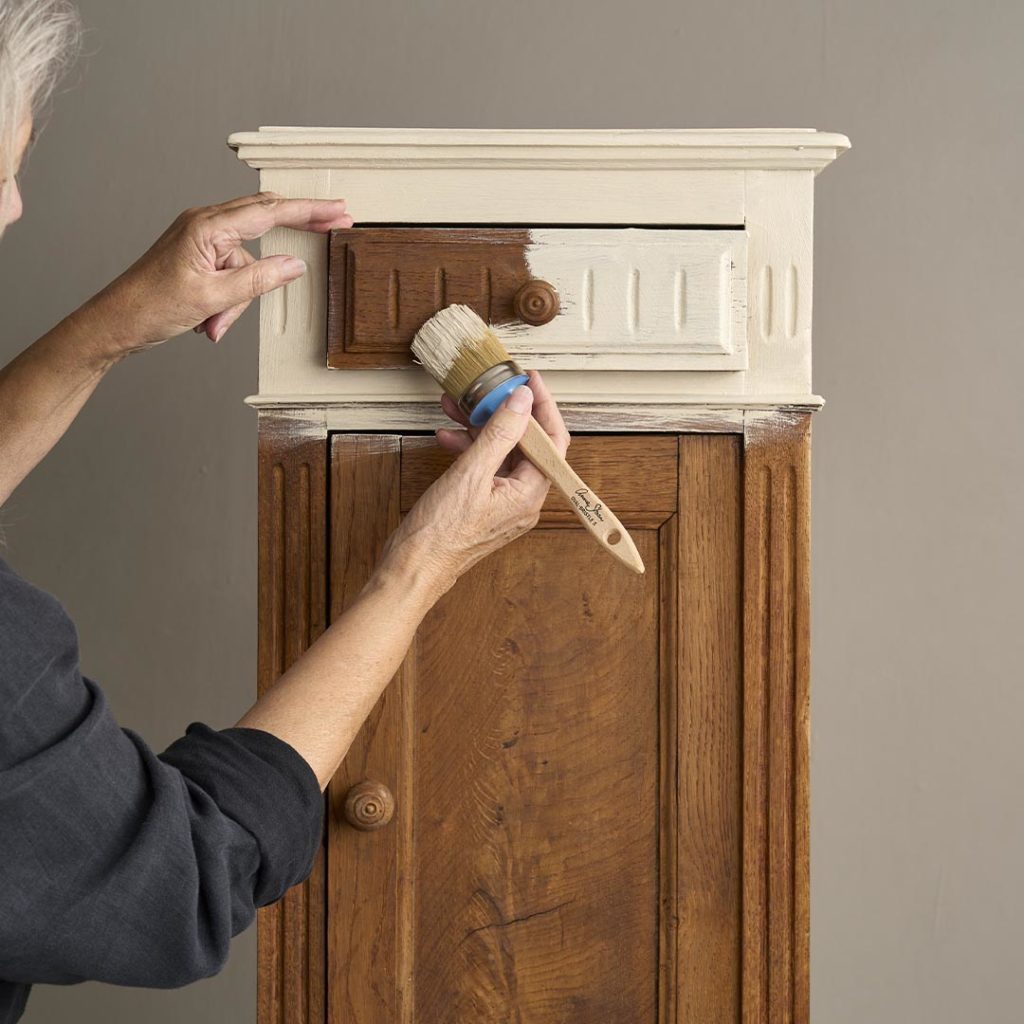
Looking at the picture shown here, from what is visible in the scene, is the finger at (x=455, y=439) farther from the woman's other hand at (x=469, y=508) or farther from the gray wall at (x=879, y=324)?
the gray wall at (x=879, y=324)

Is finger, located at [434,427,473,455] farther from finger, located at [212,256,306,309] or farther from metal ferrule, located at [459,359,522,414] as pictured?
finger, located at [212,256,306,309]

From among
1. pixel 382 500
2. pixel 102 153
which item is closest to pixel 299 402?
pixel 382 500

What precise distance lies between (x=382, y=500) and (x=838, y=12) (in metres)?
1.24

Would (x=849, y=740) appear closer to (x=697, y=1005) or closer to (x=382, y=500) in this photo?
(x=697, y=1005)

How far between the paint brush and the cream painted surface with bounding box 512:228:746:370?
0.06 metres

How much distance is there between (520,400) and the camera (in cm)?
101

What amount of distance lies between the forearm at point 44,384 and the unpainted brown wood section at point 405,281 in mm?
230

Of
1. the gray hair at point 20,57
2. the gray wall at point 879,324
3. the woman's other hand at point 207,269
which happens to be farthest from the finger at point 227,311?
the gray wall at point 879,324

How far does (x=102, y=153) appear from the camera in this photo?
76.9 inches

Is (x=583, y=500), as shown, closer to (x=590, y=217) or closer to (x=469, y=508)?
(x=469, y=508)

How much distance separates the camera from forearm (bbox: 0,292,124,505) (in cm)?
112

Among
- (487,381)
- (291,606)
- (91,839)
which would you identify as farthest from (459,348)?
(91,839)

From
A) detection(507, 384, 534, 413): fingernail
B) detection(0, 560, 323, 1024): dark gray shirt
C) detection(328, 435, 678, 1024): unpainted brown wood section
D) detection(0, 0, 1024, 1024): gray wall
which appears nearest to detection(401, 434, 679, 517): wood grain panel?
detection(328, 435, 678, 1024): unpainted brown wood section

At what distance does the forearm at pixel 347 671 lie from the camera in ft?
2.91
